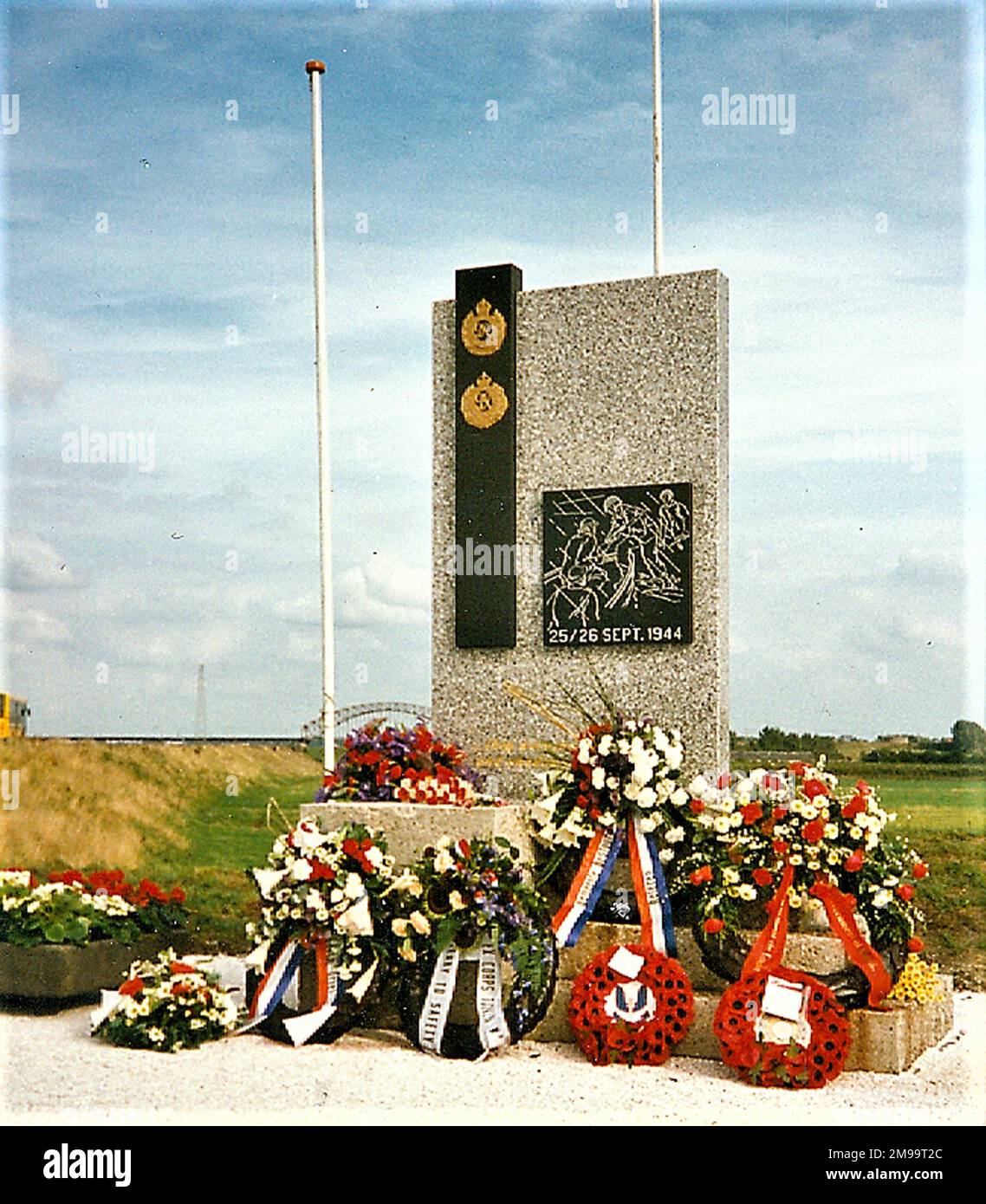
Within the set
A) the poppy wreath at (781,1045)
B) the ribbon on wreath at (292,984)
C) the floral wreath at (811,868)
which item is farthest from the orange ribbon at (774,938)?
the ribbon on wreath at (292,984)

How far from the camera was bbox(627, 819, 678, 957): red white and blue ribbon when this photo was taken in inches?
255

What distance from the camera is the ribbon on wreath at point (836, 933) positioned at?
5.98 meters

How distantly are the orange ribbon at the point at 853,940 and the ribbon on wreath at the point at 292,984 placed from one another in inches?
85.1

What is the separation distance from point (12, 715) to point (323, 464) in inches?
206

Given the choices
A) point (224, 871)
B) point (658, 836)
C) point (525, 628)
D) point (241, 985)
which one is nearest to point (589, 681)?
point (525, 628)

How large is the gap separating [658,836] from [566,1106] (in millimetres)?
1613

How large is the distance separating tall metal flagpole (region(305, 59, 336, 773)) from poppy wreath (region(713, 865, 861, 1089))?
3.36 metres

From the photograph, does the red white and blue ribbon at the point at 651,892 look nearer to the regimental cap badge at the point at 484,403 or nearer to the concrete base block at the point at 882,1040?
the concrete base block at the point at 882,1040

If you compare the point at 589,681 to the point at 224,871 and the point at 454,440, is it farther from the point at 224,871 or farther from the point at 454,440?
the point at 224,871

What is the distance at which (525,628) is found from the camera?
797 centimetres

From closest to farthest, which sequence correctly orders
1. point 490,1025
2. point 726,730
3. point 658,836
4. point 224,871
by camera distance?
point 490,1025, point 658,836, point 726,730, point 224,871

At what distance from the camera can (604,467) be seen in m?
7.78

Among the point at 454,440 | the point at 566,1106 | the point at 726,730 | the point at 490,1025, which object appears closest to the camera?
the point at 566,1106

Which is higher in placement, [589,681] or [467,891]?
[589,681]
